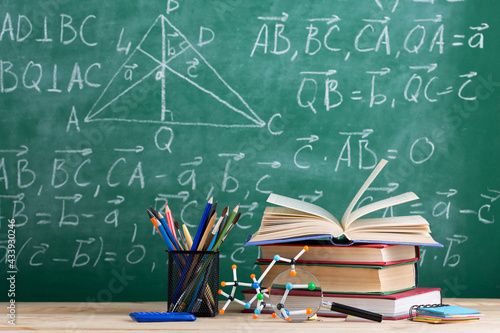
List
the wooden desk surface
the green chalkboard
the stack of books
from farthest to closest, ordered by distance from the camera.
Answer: the green chalkboard < the stack of books < the wooden desk surface

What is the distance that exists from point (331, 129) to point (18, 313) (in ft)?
3.83

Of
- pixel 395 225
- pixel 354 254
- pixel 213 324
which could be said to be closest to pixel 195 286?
pixel 213 324

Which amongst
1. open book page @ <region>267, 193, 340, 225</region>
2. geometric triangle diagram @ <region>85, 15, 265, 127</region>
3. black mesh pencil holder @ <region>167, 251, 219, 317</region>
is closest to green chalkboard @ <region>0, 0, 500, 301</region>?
geometric triangle diagram @ <region>85, 15, 265, 127</region>

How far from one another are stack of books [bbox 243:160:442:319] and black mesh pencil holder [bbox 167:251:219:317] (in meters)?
0.11

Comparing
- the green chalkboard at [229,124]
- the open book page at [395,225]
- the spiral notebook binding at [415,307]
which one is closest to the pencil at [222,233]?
the open book page at [395,225]

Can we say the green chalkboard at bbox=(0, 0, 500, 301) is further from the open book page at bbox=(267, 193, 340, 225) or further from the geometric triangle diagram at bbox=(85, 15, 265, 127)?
the open book page at bbox=(267, 193, 340, 225)

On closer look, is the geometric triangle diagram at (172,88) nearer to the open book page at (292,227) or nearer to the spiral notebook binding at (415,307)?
the open book page at (292,227)

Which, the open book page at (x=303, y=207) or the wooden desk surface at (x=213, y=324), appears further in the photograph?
the open book page at (x=303, y=207)

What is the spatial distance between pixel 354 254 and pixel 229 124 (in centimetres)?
86

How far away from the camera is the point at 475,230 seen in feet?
6.57

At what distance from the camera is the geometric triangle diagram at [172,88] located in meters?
2.01

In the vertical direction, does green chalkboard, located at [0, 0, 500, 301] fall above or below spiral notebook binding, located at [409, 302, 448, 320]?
above

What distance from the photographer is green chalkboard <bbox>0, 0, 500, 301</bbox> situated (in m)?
1.98

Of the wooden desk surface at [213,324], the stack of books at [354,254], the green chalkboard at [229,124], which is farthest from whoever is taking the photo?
the green chalkboard at [229,124]
